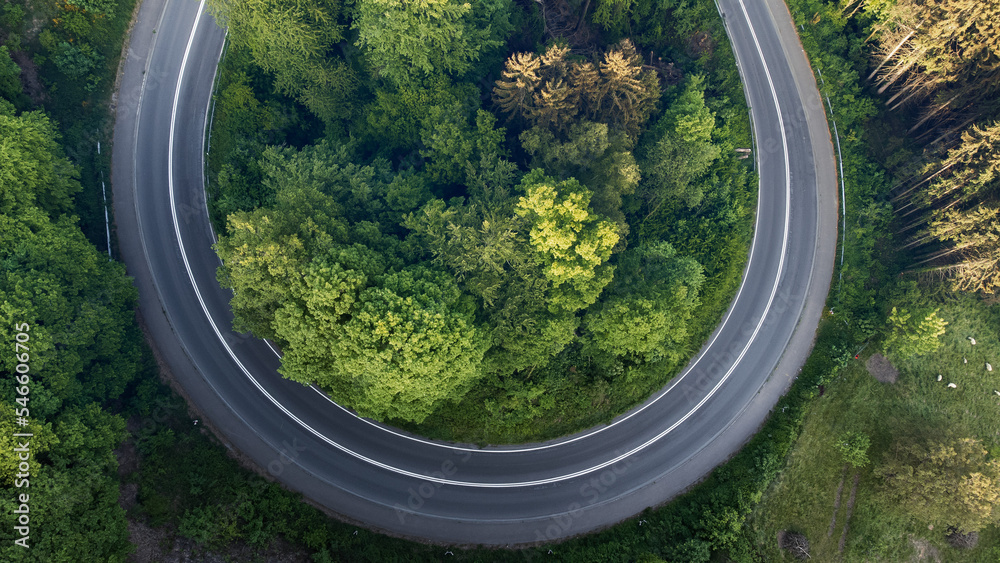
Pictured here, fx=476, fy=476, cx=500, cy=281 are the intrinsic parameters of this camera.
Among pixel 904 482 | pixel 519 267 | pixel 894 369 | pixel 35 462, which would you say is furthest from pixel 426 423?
pixel 894 369

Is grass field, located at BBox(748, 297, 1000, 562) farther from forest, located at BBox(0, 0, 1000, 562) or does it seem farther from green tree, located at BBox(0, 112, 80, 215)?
green tree, located at BBox(0, 112, 80, 215)

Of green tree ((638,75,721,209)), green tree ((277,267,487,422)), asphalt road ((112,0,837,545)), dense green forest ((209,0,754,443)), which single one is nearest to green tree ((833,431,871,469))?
asphalt road ((112,0,837,545))

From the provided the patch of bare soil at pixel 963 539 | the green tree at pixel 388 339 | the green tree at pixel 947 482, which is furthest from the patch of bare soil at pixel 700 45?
the patch of bare soil at pixel 963 539

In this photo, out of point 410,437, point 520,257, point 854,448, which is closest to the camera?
point 520,257

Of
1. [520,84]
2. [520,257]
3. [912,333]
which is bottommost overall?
[912,333]

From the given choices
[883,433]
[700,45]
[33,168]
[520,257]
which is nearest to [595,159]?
[520,257]

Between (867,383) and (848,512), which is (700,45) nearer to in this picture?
(867,383)

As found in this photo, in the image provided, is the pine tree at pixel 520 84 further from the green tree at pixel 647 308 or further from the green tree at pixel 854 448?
the green tree at pixel 854 448
